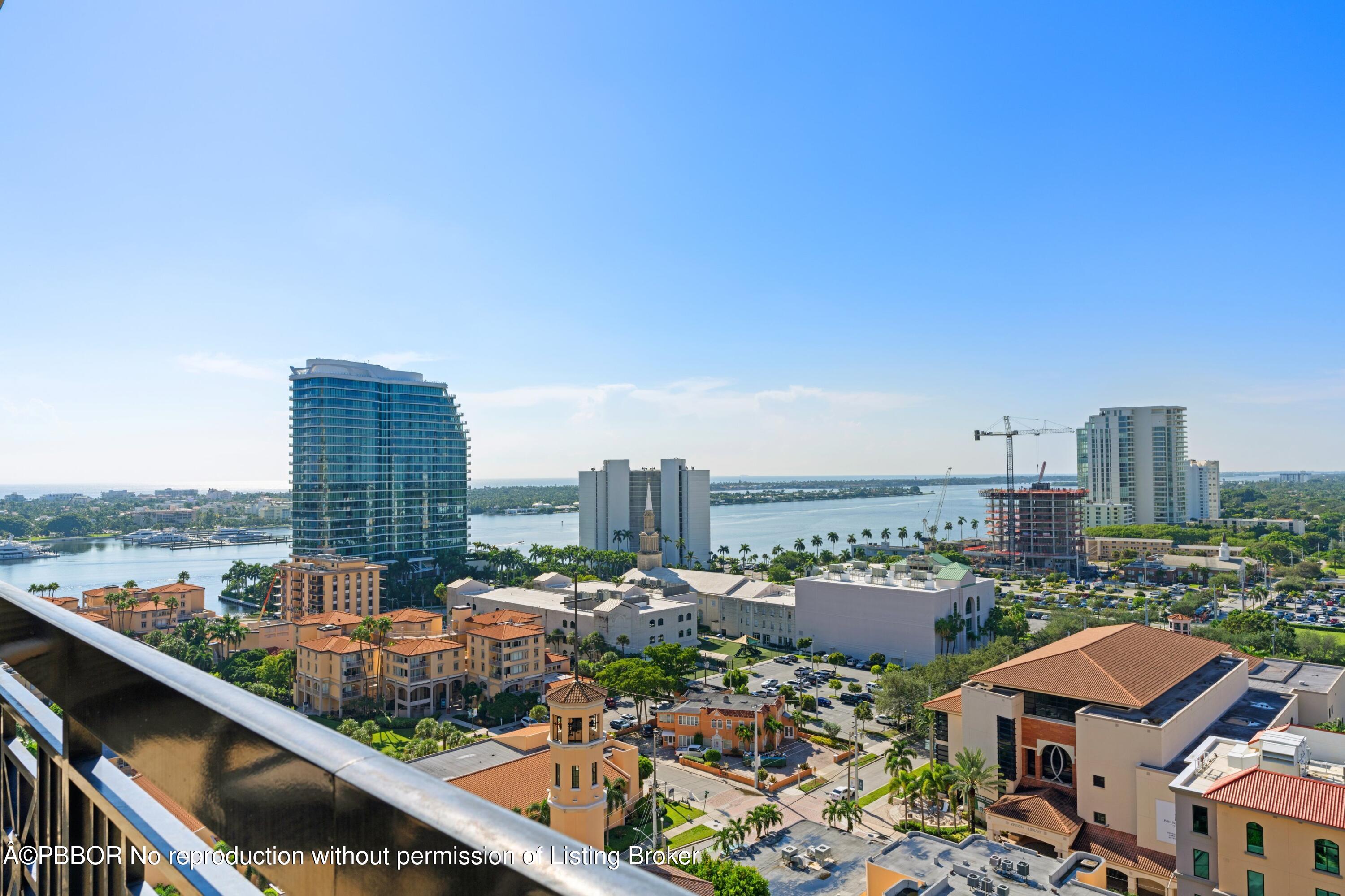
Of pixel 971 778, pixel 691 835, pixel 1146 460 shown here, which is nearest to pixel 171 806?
pixel 691 835

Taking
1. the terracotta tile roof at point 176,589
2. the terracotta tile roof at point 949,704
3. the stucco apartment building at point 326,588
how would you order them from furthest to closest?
the stucco apartment building at point 326,588, the terracotta tile roof at point 176,589, the terracotta tile roof at point 949,704

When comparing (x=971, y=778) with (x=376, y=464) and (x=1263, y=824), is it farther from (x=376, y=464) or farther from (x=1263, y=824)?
(x=376, y=464)

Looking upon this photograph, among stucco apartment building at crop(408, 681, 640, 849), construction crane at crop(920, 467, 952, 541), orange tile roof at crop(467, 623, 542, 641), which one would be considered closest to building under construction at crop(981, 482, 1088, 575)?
construction crane at crop(920, 467, 952, 541)

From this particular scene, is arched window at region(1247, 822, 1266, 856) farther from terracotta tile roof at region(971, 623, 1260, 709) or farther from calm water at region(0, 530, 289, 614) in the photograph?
calm water at region(0, 530, 289, 614)

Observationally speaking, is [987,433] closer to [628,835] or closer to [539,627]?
[539,627]

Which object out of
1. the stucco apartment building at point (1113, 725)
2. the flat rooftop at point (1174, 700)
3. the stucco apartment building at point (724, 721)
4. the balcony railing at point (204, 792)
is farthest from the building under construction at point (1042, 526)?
the balcony railing at point (204, 792)

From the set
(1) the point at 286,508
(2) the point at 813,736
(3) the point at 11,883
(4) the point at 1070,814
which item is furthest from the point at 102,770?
(1) the point at 286,508

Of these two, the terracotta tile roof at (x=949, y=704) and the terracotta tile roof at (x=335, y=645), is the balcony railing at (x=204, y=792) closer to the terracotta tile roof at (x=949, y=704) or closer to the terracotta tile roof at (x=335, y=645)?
the terracotta tile roof at (x=949, y=704)
